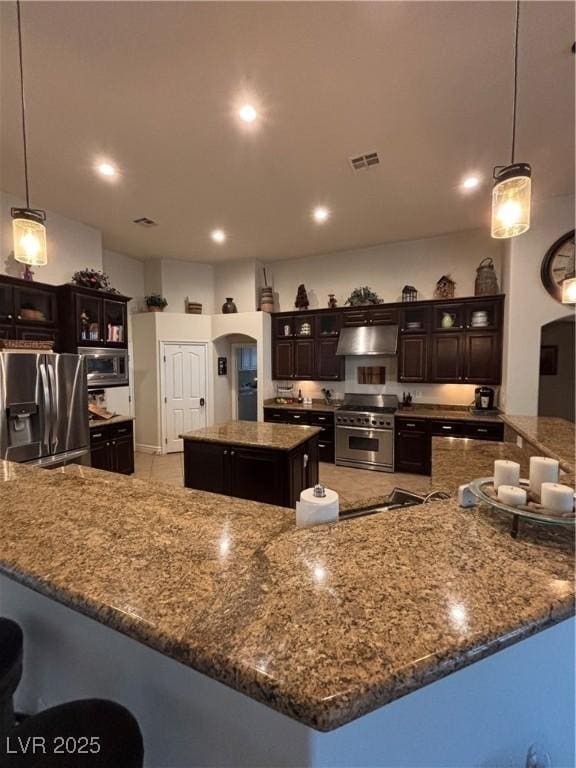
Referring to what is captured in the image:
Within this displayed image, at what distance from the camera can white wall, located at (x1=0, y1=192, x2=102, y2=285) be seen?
384 cm

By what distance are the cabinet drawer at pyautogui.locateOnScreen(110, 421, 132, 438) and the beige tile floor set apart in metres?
0.66

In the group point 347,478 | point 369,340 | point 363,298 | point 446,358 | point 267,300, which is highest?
point 267,300

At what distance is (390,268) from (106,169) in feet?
13.6

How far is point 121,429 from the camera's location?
467 cm

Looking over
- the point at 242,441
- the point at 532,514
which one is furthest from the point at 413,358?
the point at 532,514

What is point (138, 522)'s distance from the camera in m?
1.14

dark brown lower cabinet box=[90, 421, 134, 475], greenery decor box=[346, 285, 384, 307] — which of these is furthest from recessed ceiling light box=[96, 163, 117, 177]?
greenery decor box=[346, 285, 384, 307]

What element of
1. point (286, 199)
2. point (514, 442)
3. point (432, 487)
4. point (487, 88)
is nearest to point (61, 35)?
point (286, 199)

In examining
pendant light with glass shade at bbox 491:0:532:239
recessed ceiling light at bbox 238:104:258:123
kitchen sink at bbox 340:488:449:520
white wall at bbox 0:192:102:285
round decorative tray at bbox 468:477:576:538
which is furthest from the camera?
white wall at bbox 0:192:102:285

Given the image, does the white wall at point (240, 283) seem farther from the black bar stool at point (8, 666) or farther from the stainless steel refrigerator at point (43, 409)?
the black bar stool at point (8, 666)

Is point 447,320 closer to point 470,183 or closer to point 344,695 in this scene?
point 470,183

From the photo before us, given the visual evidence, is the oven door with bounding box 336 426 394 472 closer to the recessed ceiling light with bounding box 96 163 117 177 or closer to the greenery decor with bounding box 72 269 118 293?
the greenery decor with bounding box 72 269 118 293

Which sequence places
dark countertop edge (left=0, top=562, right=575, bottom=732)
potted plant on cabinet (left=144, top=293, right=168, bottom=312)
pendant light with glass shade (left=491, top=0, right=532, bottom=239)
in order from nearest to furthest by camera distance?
dark countertop edge (left=0, top=562, right=575, bottom=732) → pendant light with glass shade (left=491, top=0, right=532, bottom=239) → potted plant on cabinet (left=144, top=293, right=168, bottom=312)

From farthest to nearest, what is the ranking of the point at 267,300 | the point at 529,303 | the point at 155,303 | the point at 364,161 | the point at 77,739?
the point at 267,300, the point at 155,303, the point at 529,303, the point at 364,161, the point at 77,739
